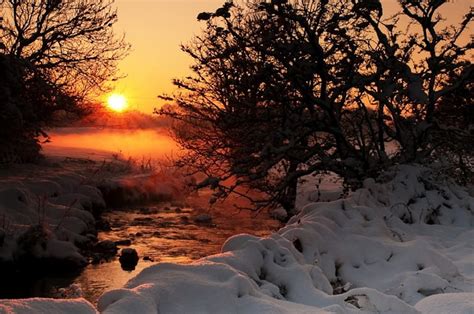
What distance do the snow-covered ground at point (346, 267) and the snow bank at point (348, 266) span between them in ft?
0.04

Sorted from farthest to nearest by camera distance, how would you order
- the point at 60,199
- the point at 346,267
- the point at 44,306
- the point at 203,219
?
the point at 203,219
the point at 60,199
the point at 346,267
the point at 44,306

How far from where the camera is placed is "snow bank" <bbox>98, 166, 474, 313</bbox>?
15.2 feet

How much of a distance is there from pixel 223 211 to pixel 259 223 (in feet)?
10.9

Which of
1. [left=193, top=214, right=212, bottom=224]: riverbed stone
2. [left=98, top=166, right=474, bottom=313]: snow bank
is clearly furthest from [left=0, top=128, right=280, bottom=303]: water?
[left=98, top=166, right=474, bottom=313]: snow bank

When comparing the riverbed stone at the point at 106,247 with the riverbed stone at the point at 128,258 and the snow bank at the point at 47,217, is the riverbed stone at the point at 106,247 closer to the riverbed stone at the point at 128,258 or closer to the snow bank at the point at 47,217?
the snow bank at the point at 47,217

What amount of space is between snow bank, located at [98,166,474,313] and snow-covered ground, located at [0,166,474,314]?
0.5 inches

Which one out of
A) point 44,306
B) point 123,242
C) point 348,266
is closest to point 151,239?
point 123,242

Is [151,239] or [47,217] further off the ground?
[47,217]

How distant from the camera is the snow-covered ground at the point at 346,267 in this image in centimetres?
455

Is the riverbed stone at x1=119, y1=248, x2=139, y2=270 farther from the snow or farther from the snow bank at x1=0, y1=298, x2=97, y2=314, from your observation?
the snow bank at x1=0, y1=298, x2=97, y2=314

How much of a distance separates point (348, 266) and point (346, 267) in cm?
4

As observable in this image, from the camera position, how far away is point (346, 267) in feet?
25.3

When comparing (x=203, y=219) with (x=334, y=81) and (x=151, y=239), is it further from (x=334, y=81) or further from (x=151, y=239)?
(x=334, y=81)

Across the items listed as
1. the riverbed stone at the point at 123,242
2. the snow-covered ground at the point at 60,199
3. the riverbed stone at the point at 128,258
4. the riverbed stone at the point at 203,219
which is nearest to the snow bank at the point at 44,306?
the riverbed stone at the point at 128,258
